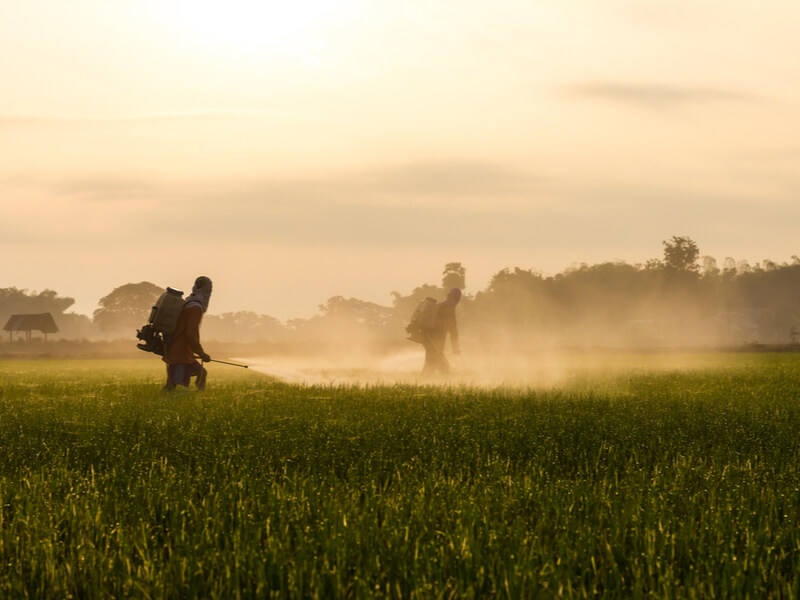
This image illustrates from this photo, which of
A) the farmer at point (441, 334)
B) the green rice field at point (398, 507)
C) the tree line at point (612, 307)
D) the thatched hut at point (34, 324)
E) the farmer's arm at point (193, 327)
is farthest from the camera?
the thatched hut at point (34, 324)

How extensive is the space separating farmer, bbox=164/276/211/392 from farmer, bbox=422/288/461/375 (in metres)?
6.87

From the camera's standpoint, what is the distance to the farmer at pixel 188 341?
16.7 meters

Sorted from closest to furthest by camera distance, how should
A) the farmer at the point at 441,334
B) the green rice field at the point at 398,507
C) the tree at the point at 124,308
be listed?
the green rice field at the point at 398,507
the farmer at the point at 441,334
the tree at the point at 124,308

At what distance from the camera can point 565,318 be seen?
109 m

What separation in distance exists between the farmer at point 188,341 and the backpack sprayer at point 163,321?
4.9 inches

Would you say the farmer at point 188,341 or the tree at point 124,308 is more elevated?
the tree at point 124,308

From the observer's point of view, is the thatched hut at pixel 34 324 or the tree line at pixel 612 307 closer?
the tree line at pixel 612 307

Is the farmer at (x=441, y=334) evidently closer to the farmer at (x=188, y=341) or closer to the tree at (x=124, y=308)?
the farmer at (x=188, y=341)

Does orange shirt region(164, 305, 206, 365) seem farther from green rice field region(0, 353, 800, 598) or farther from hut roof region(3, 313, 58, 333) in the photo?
hut roof region(3, 313, 58, 333)

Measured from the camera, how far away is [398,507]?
19.1 feet

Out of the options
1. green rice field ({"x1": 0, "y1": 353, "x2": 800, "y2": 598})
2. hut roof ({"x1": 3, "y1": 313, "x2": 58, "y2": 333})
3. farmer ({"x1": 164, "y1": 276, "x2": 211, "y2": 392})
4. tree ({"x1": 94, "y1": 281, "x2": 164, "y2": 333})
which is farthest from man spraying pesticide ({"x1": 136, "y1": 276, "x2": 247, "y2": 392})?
tree ({"x1": 94, "y1": 281, "x2": 164, "y2": 333})

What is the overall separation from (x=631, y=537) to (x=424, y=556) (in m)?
1.39

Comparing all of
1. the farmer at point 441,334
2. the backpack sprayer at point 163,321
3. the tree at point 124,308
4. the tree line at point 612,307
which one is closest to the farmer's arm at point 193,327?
the backpack sprayer at point 163,321

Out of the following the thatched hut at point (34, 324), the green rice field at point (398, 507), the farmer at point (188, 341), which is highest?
the thatched hut at point (34, 324)
